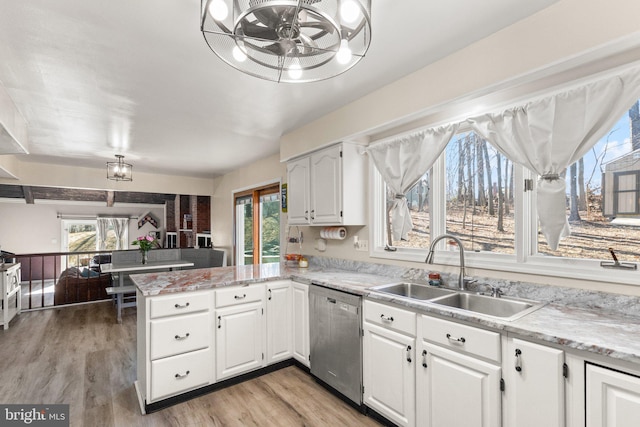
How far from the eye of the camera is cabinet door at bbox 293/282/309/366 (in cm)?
284

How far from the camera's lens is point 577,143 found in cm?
166

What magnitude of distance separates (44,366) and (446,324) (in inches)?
147

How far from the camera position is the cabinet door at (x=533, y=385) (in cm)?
135

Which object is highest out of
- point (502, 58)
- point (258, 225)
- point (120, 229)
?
point (502, 58)

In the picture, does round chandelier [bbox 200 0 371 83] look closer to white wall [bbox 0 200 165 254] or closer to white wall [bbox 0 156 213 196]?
white wall [bbox 0 156 213 196]

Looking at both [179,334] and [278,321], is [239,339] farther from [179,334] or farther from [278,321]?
[179,334]

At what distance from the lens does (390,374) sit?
81.0 inches

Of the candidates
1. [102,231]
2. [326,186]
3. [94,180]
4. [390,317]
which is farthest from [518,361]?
[102,231]

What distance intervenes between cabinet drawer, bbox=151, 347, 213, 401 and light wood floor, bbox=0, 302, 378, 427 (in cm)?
13

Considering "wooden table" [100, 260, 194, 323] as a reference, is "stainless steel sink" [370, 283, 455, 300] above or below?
above

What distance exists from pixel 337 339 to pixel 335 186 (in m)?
1.34

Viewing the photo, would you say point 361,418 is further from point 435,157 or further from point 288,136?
point 288,136

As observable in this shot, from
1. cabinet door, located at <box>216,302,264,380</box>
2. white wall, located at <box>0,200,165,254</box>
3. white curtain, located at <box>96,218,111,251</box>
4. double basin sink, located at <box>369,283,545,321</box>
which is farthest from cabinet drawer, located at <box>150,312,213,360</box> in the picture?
white curtain, located at <box>96,218,111,251</box>

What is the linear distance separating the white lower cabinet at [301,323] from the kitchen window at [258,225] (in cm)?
205
